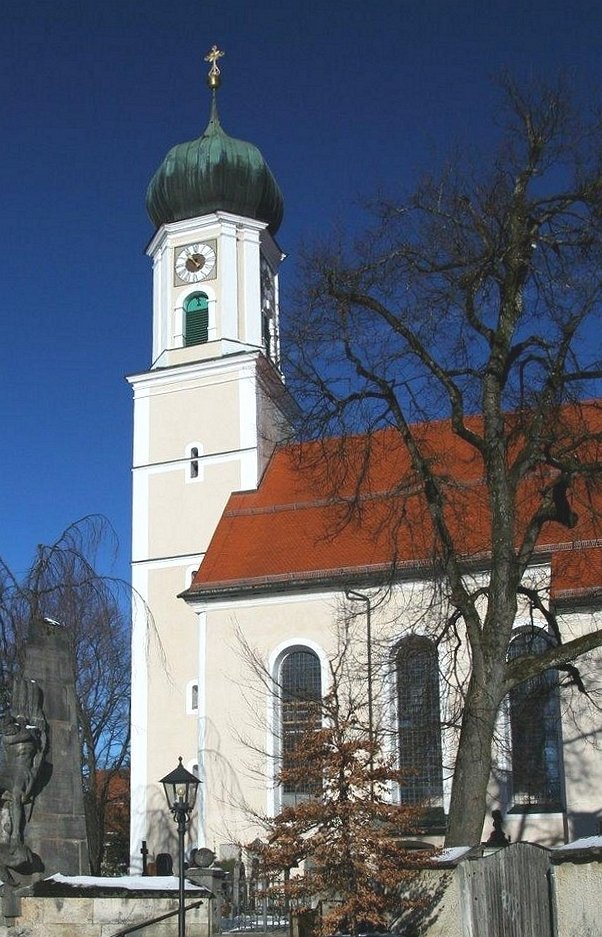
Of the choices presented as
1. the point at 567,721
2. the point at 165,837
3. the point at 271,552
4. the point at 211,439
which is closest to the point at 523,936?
the point at 567,721

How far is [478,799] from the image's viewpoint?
11711 mm

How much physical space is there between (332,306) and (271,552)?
12648 millimetres

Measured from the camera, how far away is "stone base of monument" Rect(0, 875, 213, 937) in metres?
10.3

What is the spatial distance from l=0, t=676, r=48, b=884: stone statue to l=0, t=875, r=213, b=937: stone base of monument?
30 centimetres

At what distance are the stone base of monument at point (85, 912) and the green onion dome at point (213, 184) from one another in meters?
23.9

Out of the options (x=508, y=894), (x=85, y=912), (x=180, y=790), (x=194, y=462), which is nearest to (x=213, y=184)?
(x=194, y=462)

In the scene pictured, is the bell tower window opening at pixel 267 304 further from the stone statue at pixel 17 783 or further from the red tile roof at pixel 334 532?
the stone statue at pixel 17 783

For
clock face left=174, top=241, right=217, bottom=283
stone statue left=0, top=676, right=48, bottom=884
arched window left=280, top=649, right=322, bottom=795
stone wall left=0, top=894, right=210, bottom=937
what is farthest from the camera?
clock face left=174, top=241, right=217, bottom=283

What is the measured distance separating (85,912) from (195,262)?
2313cm

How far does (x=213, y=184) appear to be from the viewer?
3167 centimetres

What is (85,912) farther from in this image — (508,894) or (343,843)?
(508,894)

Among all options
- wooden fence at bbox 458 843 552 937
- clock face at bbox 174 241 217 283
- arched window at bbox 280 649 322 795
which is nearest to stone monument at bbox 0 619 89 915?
wooden fence at bbox 458 843 552 937

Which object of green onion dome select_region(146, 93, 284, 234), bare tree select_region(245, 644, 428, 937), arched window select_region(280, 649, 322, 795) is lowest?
bare tree select_region(245, 644, 428, 937)

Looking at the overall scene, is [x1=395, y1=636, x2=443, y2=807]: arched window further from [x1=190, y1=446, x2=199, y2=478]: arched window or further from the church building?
[x1=190, y1=446, x2=199, y2=478]: arched window
